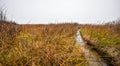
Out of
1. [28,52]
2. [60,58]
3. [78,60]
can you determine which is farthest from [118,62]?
[28,52]

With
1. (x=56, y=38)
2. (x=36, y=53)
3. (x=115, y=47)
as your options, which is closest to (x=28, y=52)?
(x=36, y=53)

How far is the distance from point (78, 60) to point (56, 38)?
119cm

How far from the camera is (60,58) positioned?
2.95 meters

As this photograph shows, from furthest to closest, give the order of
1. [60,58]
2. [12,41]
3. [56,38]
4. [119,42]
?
[119,42], [56,38], [12,41], [60,58]

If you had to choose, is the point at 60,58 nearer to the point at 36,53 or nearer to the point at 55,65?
the point at 55,65

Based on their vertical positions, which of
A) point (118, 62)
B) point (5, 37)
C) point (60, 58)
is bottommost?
point (118, 62)

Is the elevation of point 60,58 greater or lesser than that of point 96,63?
greater

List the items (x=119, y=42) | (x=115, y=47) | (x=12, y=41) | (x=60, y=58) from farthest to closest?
(x=119, y=42) < (x=115, y=47) < (x=12, y=41) < (x=60, y=58)

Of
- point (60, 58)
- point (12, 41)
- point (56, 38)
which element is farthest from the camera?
point (56, 38)

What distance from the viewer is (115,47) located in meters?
4.72

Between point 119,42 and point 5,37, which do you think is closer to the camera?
point 5,37

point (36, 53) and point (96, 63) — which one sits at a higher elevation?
point (36, 53)

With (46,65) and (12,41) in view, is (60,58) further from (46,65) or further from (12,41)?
(12,41)

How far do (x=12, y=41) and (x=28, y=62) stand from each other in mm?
1318
